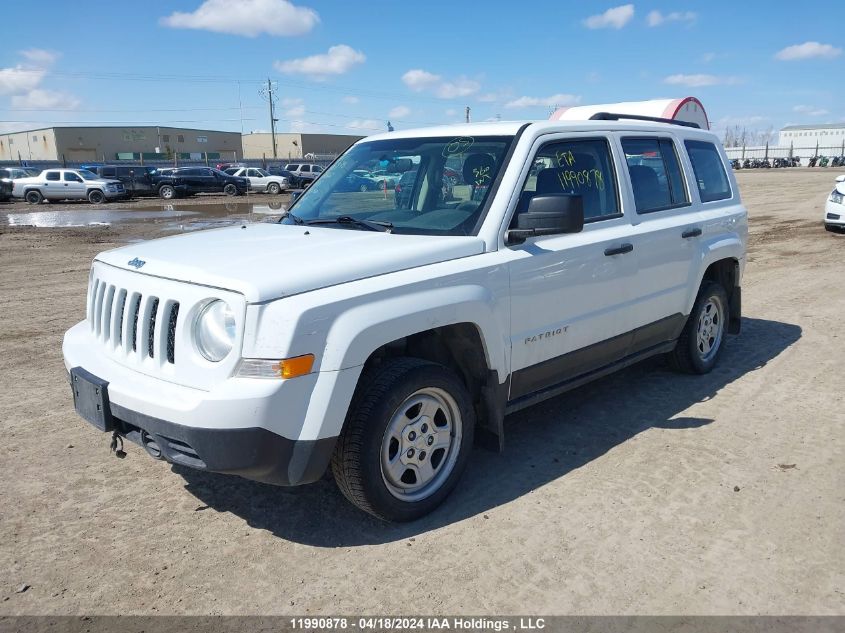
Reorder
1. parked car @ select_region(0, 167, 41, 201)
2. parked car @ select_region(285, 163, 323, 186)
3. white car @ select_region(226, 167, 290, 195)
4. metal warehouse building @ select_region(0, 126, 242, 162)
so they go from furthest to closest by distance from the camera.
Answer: metal warehouse building @ select_region(0, 126, 242, 162) < parked car @ select_region(285, 163, 323, 186) < white car @ select_region(226, 167, 290, 195) < parked car @ select_region(0, 167, 41, 201)

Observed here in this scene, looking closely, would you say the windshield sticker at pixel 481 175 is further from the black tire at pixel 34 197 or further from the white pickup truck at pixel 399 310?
the black tire at pixel 34 197

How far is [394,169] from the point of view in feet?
14.5

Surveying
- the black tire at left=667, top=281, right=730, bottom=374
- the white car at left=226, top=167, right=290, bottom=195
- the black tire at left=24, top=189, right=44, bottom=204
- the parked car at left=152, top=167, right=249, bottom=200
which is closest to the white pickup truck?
the black tire at left=667, top=281, right=730, bottom=374

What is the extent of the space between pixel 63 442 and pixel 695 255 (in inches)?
185

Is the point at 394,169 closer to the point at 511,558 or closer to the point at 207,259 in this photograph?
the point at 207,259

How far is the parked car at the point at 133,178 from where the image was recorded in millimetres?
34031

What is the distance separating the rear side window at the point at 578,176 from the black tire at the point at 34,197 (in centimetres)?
3334

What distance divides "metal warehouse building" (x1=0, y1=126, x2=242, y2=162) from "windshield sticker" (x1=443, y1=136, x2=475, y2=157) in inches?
3237

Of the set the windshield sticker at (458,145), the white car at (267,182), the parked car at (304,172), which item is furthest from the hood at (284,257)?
the parked car at (304,172)

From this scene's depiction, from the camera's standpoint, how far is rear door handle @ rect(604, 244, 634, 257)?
13.9ft

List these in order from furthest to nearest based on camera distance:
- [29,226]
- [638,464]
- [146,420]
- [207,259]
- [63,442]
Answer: [29,226], [63,442], [638,464], [207,259], [146,420]

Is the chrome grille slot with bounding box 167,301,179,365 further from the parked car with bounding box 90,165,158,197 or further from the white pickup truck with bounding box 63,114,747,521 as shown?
the parked car with bounding box 90,165,158,197

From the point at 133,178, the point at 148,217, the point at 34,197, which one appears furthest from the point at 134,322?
the point at 133,178

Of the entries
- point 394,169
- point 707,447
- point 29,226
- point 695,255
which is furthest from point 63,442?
point 29,226
